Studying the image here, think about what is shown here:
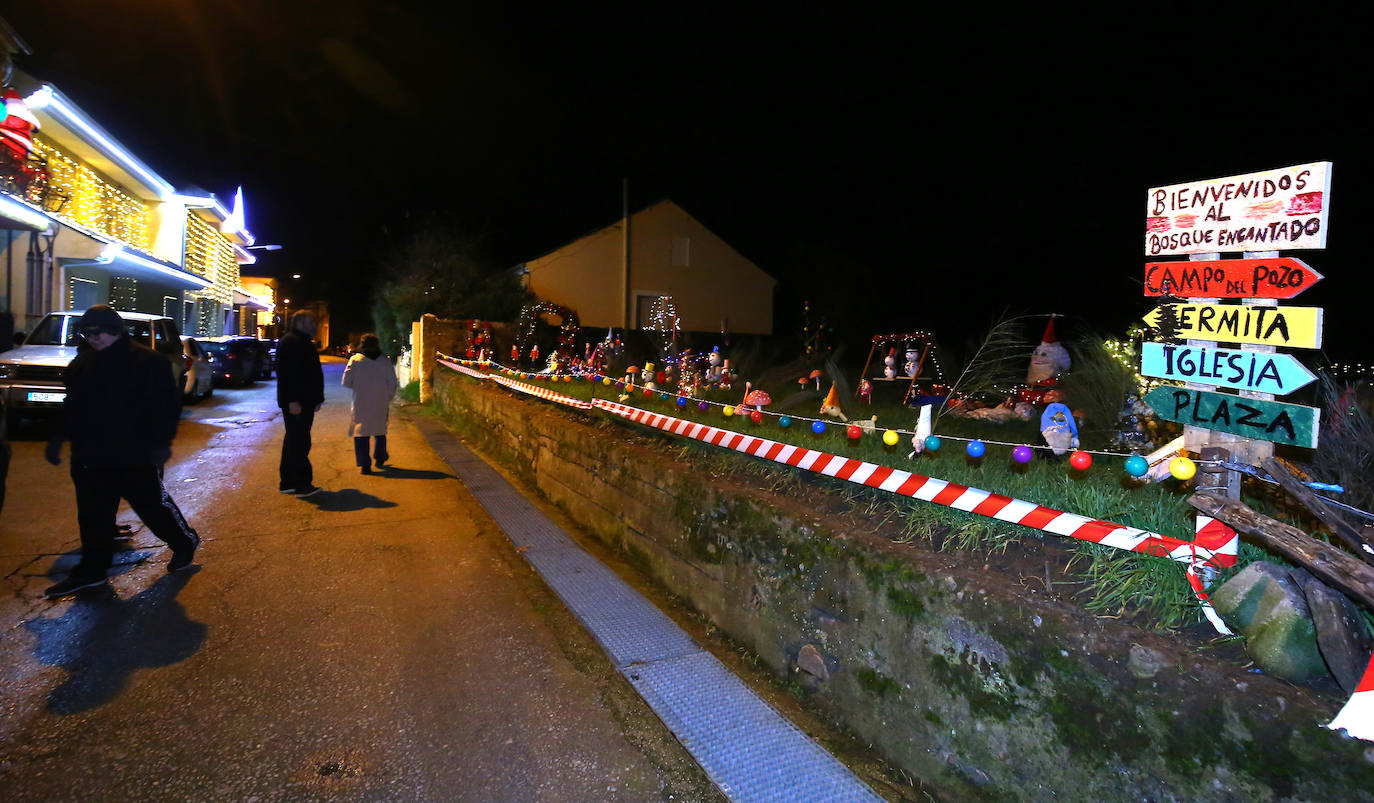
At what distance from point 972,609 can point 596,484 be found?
4242mm

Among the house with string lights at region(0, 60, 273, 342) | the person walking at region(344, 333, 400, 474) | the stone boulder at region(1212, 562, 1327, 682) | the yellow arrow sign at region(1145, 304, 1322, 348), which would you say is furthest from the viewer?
the house with string lights at region(0, 60, 273, 342)

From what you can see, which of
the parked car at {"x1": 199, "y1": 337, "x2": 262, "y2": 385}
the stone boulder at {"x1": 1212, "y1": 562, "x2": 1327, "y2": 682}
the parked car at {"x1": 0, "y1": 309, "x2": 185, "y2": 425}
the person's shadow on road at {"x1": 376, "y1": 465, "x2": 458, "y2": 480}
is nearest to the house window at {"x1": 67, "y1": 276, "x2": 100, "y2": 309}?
the parked car at {"x1": 199, "y1": 337, "x2": 262, "y2": 385}

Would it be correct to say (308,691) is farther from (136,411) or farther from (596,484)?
(596,484)

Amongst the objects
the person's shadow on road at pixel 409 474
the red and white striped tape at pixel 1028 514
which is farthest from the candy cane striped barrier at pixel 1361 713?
the person's shadow on road at pixel 409 474

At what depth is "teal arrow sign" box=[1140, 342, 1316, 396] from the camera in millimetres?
3004

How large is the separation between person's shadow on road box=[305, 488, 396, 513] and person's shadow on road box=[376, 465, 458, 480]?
906 millimetres

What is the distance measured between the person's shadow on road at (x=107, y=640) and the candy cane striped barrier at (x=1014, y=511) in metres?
3.61

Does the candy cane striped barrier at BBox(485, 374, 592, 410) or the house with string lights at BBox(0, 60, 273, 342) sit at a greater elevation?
the house with string lights at BBox(0, 60, 273, 342)

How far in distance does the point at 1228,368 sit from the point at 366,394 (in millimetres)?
8485

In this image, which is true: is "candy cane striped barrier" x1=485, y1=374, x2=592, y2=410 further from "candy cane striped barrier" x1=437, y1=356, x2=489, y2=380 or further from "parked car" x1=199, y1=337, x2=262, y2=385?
"parked car" x1=199, y1=337, x2=262, y2=385

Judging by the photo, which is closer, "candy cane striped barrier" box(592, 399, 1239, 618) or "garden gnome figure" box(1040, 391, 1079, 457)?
"candy cane striped barrier" box(592, 399, 1239, 618)

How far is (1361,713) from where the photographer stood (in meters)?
2.02

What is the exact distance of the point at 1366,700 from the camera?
2041mm

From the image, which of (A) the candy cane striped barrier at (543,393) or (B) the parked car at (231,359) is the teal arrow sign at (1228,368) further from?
(B) the parked car at (231,359)
